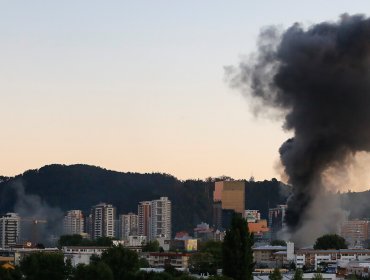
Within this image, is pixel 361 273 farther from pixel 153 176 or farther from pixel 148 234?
pixel 153 176

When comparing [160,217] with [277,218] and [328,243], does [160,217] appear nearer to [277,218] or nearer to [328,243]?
[277,218]

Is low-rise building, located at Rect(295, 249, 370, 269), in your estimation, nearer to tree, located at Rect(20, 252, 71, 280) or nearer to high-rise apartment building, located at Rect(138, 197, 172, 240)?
tree, located at Rect(20, 252, 71, 280)

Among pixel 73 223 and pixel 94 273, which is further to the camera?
pixel 73 223

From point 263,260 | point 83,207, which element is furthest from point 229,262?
point 83,207

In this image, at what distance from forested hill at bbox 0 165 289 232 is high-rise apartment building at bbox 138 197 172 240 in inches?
219

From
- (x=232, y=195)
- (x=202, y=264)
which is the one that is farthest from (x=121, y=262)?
(x=232, y=195)

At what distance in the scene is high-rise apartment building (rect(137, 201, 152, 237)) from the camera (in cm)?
13888

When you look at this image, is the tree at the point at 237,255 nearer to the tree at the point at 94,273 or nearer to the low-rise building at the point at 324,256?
the tree at the point at 94,273

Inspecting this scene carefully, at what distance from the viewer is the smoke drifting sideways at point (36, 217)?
129875 millimetres

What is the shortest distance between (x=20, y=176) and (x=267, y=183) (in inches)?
1320

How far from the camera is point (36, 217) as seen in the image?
146625mm

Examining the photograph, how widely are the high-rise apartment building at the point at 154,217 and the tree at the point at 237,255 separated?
97.0 m

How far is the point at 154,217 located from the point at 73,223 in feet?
31.3

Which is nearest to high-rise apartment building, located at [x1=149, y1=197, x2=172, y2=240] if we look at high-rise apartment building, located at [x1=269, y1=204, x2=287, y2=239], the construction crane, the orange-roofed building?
the construction crane
